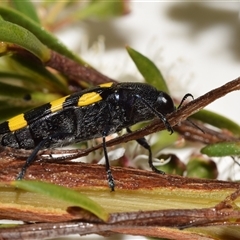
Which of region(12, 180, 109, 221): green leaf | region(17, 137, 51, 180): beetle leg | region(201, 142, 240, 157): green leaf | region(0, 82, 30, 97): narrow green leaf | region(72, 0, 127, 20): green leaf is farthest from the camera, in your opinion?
region(72, 0, 127, 20): green leaf

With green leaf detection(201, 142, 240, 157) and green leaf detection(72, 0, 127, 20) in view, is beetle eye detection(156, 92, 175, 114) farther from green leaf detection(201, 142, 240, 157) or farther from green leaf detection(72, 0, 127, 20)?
green leaf detection(72, 0, 127, 20)

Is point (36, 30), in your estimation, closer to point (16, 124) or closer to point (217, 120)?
point (16, 124)

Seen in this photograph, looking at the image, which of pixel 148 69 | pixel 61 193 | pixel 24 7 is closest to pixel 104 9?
pixel 24 7

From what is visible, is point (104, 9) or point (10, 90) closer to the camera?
point (10, 90)

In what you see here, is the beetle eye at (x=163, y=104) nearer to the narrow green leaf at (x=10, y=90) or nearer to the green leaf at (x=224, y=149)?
the green leaf at (x=224, y=149)

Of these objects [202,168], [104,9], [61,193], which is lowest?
[61,193]

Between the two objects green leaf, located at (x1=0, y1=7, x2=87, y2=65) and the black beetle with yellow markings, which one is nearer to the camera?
the black beetle with yellow markings

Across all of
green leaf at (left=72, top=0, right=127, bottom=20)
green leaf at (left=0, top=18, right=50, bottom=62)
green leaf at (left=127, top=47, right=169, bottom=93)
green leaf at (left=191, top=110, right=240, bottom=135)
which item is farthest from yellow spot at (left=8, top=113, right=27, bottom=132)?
green leaf at (left=72, top=0, right=127, bottom=20)
